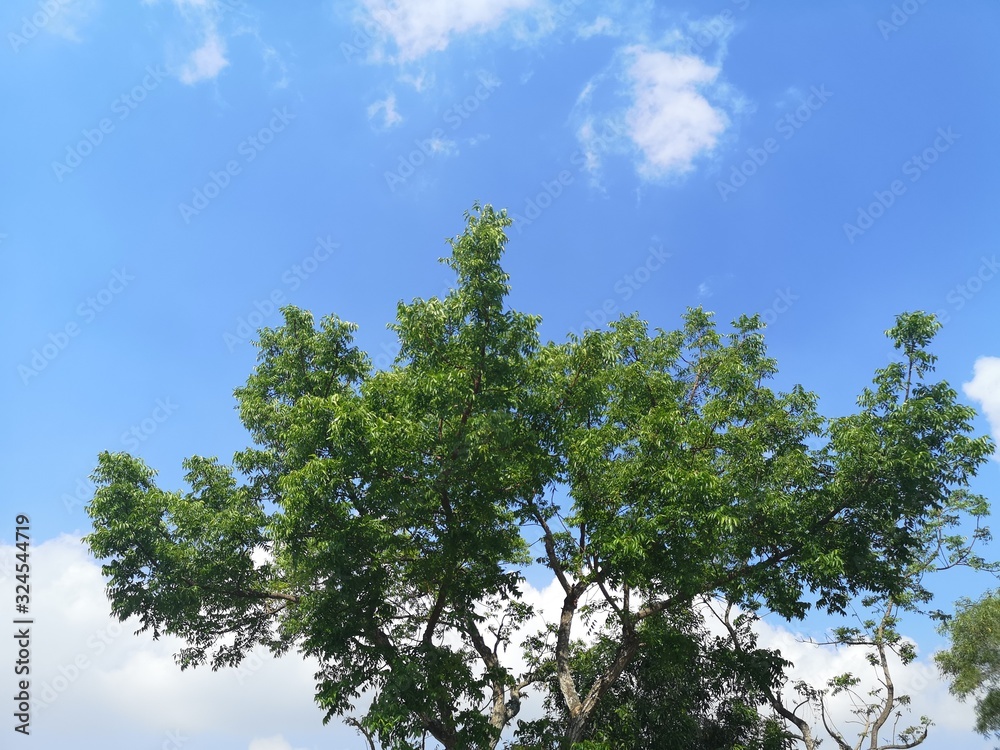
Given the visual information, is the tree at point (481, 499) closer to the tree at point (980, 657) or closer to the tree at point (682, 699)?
the tree at point (682, 699)

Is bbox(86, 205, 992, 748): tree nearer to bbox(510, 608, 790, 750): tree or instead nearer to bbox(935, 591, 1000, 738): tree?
bbox(510, 608, 790, 750): tree

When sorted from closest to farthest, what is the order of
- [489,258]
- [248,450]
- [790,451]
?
[489,258]
[790,451]
[248,450]

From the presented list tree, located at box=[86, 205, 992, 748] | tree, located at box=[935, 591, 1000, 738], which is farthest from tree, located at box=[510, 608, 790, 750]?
tree, located at box=[935, 591, 1000, 738]

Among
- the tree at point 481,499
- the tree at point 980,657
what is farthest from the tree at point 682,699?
the tree at point 980,657

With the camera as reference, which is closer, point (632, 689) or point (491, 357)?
point (491, 357)

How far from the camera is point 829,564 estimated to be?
12062mm

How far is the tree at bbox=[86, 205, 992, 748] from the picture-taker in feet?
38.8

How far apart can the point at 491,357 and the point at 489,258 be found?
148 cm

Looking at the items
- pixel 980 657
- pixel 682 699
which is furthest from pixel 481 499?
pixel 980 657

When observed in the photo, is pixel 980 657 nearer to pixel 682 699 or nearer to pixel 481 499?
pixel 682 699

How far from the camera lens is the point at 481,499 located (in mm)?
13297

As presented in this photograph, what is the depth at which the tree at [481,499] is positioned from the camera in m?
11.8

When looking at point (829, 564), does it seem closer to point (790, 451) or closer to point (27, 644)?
point (790, 451)

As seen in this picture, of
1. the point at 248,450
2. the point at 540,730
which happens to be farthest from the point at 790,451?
the point at 248,450
